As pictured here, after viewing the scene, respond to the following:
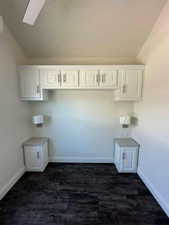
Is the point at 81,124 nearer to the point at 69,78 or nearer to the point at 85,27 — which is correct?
the point at 69,78

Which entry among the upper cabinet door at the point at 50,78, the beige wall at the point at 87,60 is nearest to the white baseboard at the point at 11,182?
the upper cabinet door at the point at 50,78

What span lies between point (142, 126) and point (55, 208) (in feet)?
7.05

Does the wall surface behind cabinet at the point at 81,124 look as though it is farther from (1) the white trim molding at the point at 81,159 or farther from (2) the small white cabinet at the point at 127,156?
(2) the small white cabinet at the point at 127,156

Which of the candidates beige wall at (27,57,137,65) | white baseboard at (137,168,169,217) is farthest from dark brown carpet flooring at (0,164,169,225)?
beige wall at (27,57,137,65)

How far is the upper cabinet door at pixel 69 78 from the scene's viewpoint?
2953 millimetres

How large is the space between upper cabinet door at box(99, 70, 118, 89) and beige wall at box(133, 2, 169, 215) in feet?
1.97

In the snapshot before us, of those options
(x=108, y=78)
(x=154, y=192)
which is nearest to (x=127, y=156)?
(x=154, y=192)

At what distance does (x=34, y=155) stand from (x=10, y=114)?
1.07 metres

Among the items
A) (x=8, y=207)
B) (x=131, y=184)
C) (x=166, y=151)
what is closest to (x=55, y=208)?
(x=8, y=207)

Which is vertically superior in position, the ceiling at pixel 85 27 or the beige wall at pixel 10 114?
the ceiling at pixel 85 27

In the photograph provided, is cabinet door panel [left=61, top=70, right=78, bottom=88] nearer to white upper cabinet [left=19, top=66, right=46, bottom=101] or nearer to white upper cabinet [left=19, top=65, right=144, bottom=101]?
white upper cabinet [left=19, top=65, right=144, bottom=101]

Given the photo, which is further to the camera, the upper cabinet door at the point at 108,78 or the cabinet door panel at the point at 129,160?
the cabinet door panel at the point at 129,160

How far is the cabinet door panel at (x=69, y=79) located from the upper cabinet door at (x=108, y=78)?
0.52m

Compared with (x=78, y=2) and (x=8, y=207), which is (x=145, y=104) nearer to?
(x=78, y=2)
